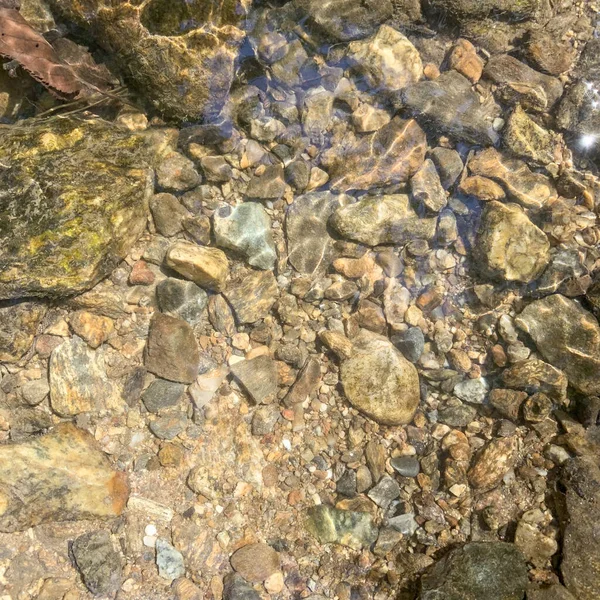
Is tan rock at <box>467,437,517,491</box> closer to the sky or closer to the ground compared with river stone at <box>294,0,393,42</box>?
closer to the ground

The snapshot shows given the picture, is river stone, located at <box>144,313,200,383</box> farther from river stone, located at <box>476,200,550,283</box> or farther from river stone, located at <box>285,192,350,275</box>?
river stone, located at <box>476,200,550,283</box>

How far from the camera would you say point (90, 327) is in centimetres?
413

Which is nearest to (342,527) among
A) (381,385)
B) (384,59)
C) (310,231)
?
(381,385)

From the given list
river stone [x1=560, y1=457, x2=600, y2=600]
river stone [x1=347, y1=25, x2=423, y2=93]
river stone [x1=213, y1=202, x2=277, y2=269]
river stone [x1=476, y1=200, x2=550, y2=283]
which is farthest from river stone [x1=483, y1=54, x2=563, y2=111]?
river stone [x1=560, y1=457, x2=600, y2=600]

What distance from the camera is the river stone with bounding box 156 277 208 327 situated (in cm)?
427

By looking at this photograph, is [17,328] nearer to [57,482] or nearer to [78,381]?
[78,381]

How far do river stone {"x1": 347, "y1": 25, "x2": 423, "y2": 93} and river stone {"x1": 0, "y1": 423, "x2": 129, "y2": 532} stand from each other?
14.6 feet

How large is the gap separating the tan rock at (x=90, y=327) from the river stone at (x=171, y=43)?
6.85 ft

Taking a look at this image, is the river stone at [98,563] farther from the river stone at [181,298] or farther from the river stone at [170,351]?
the river stone at [181,298]

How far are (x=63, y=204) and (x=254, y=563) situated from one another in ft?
11.0

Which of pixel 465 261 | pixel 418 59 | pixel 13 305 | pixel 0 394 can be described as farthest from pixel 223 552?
pixel 418 59

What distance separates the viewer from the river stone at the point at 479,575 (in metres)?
3.65

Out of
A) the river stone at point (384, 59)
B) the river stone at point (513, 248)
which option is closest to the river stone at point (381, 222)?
the river stone at point (513, 248)

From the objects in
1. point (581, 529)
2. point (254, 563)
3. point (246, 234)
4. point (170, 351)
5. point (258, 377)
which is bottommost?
point (254, 563)
